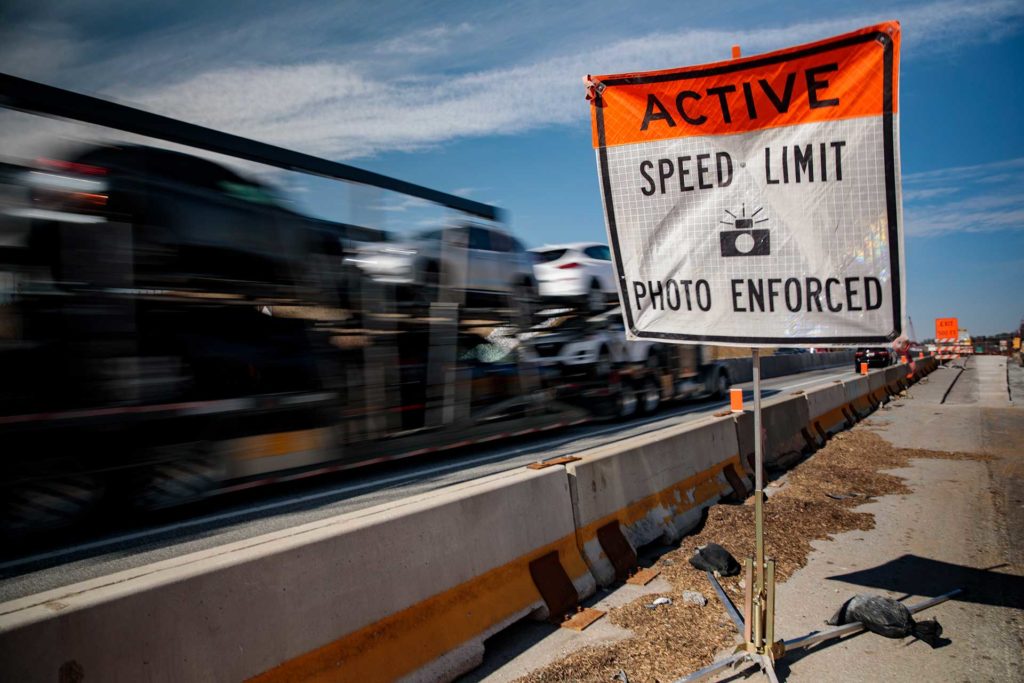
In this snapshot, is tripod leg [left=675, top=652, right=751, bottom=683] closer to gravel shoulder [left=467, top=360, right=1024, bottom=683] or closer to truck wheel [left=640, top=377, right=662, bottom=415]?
gravel shoulder [left=467, top=360, right=1024, bottom=683]

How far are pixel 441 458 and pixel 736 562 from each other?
6.28 m

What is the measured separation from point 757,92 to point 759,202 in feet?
1.78

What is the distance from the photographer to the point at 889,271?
3521mm

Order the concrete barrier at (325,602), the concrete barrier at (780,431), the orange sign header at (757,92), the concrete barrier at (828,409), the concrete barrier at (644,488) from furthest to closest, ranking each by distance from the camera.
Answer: the concrete barrier at (828,409) < the concrete barrier at (780,431) < the concrete barrier at (644,488) < the orange sign header at (757,92) < the concrete barrier at (325,602)

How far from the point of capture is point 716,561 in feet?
16.8

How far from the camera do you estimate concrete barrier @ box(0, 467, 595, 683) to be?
232cm

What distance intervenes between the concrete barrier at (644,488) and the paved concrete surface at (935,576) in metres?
1.00

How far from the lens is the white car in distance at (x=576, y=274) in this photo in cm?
1458

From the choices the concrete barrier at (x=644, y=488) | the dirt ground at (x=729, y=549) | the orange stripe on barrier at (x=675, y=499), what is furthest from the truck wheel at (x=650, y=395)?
the concrete barrier at (x=644, y=488)

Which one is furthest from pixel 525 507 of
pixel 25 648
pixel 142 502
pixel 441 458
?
pixel 441 458

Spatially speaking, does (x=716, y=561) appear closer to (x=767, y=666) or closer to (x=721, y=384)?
(x=767, y=666)

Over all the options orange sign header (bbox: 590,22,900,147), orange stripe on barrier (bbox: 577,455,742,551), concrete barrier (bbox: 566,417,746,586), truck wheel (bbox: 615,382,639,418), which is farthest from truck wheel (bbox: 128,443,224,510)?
truck wheel (bbox: 615,382,639,418)

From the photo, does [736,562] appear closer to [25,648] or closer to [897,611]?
[897,611]

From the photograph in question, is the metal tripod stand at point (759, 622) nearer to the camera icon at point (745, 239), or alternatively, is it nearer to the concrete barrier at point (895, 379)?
the camera icon at point (745, 239)
